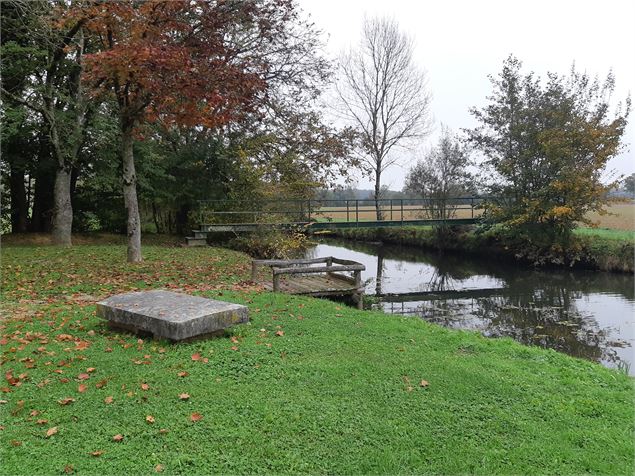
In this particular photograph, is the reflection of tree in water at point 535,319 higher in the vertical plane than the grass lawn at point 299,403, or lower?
lower

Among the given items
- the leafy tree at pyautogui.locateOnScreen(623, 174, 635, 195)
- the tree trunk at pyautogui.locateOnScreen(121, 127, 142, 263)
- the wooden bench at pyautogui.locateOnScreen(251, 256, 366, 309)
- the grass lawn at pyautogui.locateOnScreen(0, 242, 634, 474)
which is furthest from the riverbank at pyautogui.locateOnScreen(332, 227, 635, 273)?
the tree trunk at pyautogui.locateOnScreen(121, 127, 142, 263)

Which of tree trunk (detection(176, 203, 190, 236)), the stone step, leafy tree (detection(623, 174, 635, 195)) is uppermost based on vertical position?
leafy tree (detection(623, 174, 635, 195))

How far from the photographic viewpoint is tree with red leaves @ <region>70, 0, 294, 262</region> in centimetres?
942

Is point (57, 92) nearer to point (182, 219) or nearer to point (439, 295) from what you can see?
point (182, 219)

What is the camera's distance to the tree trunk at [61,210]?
15.7m

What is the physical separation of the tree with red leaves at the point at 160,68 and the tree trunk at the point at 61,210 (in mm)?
4935

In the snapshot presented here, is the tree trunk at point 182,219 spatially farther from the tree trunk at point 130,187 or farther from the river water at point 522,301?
the tree trunk at point 130,187

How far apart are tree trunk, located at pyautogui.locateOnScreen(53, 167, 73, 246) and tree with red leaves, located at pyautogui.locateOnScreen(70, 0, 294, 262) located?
16.2 ft

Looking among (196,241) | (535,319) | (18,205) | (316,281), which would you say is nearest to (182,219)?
(196,241)

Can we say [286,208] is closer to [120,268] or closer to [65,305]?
[120,268]

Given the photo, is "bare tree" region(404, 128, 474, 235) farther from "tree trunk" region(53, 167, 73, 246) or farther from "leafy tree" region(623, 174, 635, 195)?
"tree trunk" region(53, 167, 73, 246)

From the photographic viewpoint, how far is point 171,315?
5.50 m

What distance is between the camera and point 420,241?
1152 inches

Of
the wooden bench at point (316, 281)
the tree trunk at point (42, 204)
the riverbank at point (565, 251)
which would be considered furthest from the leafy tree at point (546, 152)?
the tree trunk at point (42, 204)
